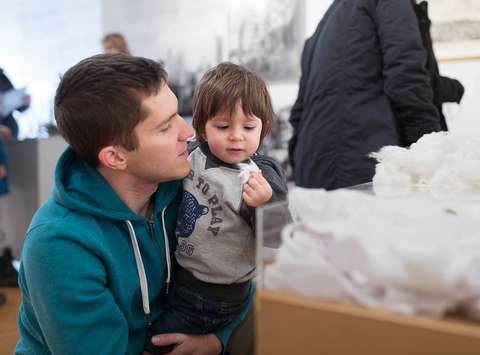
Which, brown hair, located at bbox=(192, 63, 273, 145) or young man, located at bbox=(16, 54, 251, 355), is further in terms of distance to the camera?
brown hair, located at bbox=(192, 63, 273, 145)

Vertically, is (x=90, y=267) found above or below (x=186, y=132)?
below

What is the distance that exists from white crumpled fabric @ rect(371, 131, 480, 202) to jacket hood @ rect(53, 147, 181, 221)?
0.51 m

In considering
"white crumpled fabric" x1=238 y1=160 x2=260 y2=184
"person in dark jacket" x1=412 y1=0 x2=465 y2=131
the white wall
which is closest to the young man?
"white crumpled fabric" x1=238 y1=160 x2=260 y2=184

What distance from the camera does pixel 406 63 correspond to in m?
1.49

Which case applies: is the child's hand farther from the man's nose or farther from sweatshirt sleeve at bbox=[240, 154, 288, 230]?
the man's nose

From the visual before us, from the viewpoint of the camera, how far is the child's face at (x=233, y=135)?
1052 millimetres

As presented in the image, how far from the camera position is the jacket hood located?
38.2 inches

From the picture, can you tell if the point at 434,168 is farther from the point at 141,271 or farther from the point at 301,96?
the point at 301,96

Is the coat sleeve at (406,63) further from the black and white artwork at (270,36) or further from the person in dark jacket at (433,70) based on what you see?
the black and white artwork at (270,36)

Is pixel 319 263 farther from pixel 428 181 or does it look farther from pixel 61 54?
pixel 61 54

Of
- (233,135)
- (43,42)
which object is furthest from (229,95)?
(43,42)

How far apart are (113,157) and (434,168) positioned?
0.63 m

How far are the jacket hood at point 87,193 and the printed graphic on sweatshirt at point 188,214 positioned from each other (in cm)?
9

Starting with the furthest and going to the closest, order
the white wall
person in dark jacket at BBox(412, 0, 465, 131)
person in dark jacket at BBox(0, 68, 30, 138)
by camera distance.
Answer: the white wall → person in dark jacket at BBox(0, 68, 30, 138) → person in dark jacket at BBox(412, 0, 465, 131)
